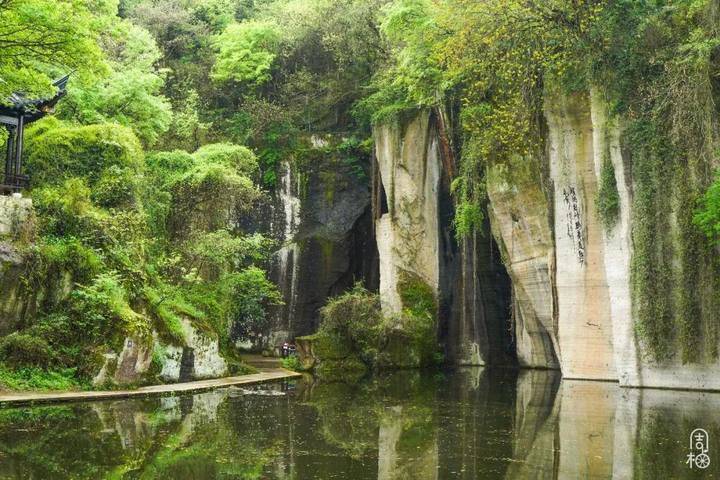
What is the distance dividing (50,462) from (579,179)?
54.7 feet

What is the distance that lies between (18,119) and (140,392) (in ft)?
28.9

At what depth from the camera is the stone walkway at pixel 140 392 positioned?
44.2ft

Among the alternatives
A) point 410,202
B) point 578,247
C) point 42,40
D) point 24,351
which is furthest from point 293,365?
point 42,40

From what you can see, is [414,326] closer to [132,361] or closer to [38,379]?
[132,361]

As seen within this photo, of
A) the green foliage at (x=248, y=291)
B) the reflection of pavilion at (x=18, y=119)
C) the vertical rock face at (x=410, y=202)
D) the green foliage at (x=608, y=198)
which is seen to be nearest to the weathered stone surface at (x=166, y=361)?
the green foliage at (x=248, y=291)

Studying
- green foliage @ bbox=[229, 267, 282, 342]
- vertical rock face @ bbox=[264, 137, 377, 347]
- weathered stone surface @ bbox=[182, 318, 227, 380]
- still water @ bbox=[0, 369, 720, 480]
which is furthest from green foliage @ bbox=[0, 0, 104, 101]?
vertical rock face @ bbox=[264, 137, 377, 347]

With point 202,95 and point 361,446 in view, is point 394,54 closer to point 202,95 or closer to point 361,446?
point 202,95

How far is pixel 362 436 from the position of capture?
10.6m

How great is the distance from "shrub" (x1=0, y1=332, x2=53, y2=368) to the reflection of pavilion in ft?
17.2

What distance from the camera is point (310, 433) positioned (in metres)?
10.7

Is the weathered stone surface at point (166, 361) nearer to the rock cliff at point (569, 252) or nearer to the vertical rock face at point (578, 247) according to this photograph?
the vertical rock face at point (578, 247)

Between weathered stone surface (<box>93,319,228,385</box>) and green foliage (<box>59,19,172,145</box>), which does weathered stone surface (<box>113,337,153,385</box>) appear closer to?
weathered stone surface (<box>93,319,228,385</box>)

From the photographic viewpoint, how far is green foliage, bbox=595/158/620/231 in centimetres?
1930

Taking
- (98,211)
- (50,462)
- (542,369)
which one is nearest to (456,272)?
(542,369)
